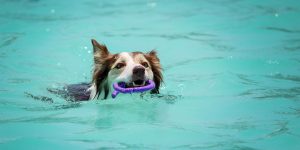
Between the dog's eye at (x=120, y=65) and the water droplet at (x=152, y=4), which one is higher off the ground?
the dog's eye at (x=120, y=65)

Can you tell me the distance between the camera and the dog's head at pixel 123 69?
691cm

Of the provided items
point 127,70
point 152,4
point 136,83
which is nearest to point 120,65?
point 127,70

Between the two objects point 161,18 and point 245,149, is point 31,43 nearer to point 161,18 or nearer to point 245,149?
point 161,18

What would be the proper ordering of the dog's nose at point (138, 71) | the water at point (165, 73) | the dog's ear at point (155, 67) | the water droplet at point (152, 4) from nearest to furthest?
1. the water at point (165, 73)
2. the dog's nose at point (138, 71)
3. the dog's ear at point (155, 67)
4. the water droplet at point (152, 4)

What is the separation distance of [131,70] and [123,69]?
170 mm

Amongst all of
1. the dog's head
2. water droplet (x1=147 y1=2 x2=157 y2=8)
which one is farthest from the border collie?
water droplet (x1=147 y1=2 x2=157 y2=8)

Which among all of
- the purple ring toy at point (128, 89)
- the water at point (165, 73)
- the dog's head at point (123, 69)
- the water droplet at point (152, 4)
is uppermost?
the dog's head at point (123, 69)

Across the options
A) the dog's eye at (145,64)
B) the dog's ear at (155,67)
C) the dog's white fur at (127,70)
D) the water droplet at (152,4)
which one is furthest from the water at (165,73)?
the dog's eye at (145,64)

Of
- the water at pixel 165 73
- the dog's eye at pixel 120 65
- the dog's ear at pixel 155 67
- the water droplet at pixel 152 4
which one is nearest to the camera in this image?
the water at pixel 165 73

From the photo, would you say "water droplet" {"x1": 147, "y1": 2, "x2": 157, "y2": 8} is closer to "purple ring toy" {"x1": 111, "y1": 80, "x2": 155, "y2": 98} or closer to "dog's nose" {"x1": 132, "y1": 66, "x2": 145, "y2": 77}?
"purple ring toy" {"x1": 111, "y1": 80, "x2": 155, "y2": 98}

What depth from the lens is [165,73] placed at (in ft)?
30.6

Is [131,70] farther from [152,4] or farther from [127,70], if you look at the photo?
[152,4]

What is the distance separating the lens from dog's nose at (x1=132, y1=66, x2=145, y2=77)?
681 centimetres

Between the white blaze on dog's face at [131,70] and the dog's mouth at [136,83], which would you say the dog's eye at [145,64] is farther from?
the dog's mouth at [136,83]
